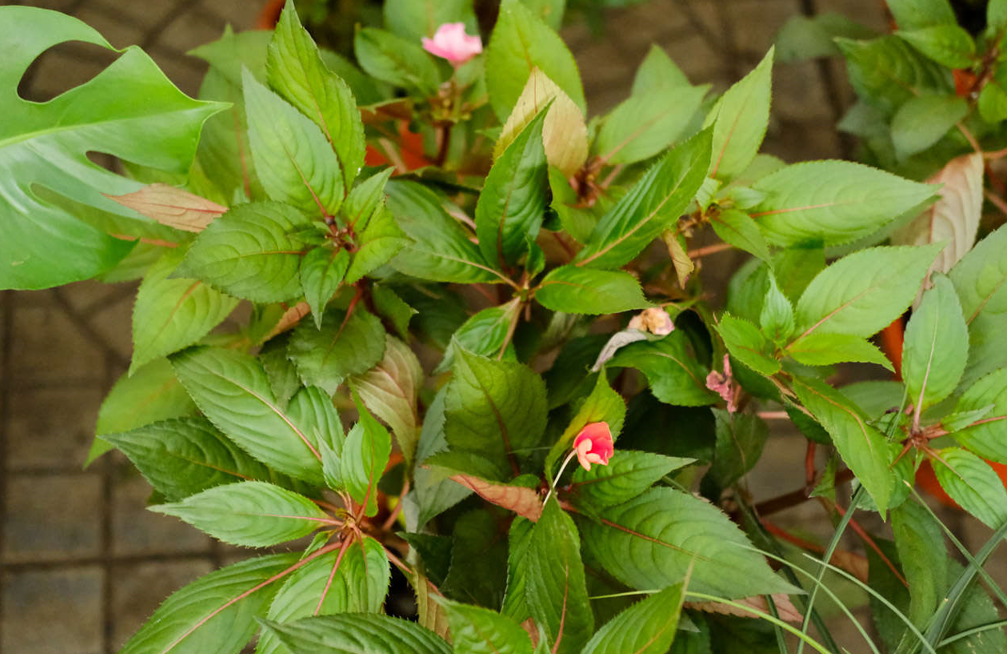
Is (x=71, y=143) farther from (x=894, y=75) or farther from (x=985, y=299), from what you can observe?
(x=894, y=75)

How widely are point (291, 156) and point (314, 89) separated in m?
0.06

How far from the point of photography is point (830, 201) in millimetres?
693

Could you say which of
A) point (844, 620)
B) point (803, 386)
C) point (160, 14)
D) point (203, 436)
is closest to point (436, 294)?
point (203, 436)

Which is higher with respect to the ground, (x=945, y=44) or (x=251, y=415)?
(x=945, y=44)

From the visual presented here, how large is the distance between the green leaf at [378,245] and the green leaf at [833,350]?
33cm

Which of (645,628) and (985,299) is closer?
(645,628)

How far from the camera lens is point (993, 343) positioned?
0.70 m

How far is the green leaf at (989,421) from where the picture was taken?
647mm

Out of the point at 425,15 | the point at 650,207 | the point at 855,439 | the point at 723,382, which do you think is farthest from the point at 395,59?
the point at 855,439

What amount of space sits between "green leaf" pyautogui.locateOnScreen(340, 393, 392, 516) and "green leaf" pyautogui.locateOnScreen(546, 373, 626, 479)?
13cm

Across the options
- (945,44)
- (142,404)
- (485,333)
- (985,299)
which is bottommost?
(142,404)

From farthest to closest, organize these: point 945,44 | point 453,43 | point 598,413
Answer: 1. point 945,44
2. point 453,43
3. point 598,413

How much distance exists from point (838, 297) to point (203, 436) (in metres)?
0.55

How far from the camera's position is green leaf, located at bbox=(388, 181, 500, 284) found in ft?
2.19
